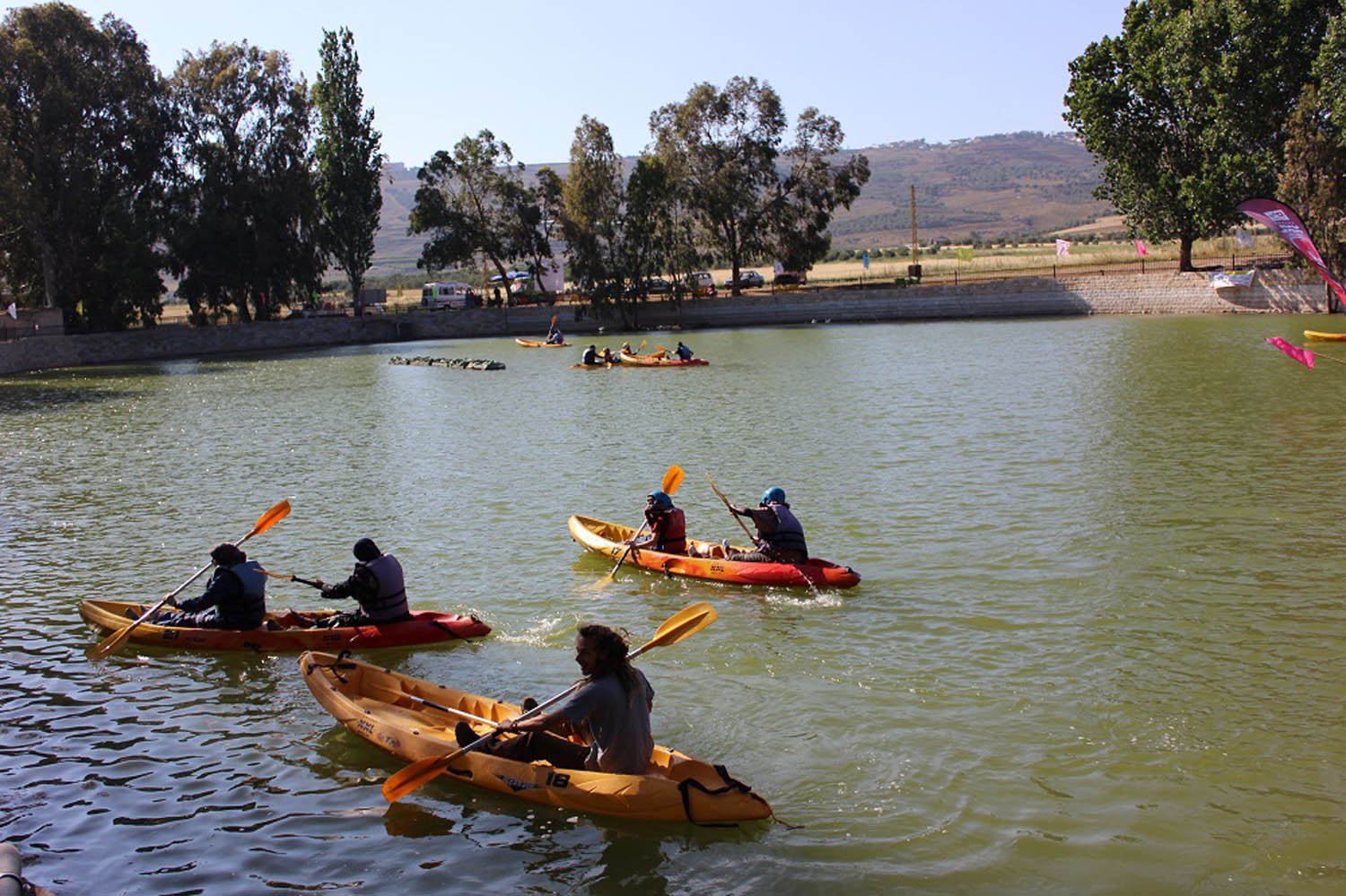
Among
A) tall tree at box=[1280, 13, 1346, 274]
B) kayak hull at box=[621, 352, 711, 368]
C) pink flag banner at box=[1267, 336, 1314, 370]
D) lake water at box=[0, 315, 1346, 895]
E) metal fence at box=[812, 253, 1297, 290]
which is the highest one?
tall tree at box=[1280, 13, 1346, 274]

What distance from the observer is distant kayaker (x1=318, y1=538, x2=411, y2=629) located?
39.2 feet

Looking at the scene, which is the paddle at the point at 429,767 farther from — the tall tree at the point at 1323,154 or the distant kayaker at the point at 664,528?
the tall tree at the point at 1323,154

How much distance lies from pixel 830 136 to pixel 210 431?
47.0 m

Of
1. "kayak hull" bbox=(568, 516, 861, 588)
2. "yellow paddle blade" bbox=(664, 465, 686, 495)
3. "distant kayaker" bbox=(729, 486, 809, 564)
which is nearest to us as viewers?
"kayak hull" bbox=(568, 516, 861, 588)

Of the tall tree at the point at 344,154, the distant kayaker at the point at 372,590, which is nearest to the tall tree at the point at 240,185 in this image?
the tall tree at the point at 344,154

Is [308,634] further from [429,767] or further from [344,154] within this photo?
[344,154]

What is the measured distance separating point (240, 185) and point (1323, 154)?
52.1 meters

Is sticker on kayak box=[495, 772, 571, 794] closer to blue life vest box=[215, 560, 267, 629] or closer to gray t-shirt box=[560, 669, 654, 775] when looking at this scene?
gray t-shirt box=[560, 669, 654, 775]

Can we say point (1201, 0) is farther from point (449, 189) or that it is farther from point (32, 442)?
point (32, 442)

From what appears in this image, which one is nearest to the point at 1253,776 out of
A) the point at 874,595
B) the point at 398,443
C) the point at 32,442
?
the point at 874,595

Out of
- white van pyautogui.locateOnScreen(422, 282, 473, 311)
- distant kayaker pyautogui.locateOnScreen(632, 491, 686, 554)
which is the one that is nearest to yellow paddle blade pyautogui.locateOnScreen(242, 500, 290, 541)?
distant kayaker pyautogui.locateOnScreen(632, 491, 686, 554)

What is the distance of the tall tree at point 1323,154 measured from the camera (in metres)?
42.7

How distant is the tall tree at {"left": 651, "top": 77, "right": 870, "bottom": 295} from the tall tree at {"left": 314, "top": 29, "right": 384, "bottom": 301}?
57.0ft

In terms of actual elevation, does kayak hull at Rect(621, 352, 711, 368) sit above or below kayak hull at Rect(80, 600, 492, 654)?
above
